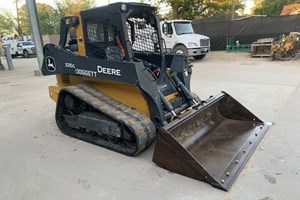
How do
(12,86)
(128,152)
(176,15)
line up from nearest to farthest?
1. (128,152)
2. (12,86)
3. (176,15)

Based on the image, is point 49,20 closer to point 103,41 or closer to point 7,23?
point 7,23

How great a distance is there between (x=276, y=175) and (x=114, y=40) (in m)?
2.67

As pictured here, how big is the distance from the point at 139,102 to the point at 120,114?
1.23ft

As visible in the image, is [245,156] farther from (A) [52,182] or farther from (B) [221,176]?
(A) [52,182]

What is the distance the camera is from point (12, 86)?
9.26 metres

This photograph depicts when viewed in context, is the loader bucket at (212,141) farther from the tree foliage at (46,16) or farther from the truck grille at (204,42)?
the tree foliage at (46,16)

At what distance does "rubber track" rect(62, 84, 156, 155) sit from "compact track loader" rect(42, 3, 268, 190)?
0.5 inches

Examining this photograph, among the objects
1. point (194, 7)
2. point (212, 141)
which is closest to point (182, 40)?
point (194, 7)

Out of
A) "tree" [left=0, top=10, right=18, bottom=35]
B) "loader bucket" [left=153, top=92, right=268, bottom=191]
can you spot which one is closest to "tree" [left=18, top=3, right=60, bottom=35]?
"tree" [left=0, top=10, right=18, bottom=35]

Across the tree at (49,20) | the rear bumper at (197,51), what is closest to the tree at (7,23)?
the tree at (49,20)

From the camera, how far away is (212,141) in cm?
365

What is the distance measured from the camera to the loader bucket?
9.64 feet

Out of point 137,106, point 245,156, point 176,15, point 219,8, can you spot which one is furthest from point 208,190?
point 219,8

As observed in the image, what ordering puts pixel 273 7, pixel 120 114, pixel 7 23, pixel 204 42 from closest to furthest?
pixel 120 114, pixel 204 42, pixel 273 7, pixel 7 23
